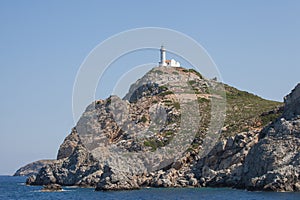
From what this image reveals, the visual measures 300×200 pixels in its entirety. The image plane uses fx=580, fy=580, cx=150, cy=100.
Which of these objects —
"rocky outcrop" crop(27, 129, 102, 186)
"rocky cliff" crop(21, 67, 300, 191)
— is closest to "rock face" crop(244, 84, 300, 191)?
"rocky cliff" crop(21, 67, 300, 191)

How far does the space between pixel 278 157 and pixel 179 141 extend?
97.6 feet

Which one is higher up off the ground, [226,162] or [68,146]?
[68,146]

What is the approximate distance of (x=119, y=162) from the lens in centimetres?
10275

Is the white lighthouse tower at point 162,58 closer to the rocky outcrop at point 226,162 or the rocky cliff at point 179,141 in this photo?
the rocky cliff at point 179,141

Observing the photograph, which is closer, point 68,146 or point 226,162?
point 226,162

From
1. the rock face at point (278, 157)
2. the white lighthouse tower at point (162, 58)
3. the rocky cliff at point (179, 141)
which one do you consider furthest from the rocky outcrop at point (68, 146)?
the rock face at point (278, 157)

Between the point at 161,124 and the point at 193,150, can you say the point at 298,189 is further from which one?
the point at 161,124

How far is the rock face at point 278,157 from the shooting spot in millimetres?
79062

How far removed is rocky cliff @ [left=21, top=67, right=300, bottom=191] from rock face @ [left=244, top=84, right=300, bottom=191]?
0.14 metres

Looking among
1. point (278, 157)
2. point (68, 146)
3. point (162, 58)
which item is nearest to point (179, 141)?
point (278, 157)

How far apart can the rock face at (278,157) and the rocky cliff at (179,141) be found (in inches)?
5.3

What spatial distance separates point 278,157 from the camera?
279 ft

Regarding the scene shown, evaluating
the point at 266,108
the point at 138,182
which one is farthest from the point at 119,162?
the point at 266,108

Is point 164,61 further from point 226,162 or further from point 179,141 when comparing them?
point 226,162
